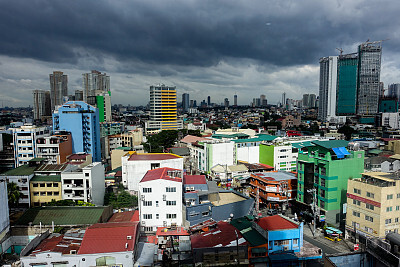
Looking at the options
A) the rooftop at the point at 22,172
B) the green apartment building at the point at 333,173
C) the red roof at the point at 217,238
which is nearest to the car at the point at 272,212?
the green apartment building at the point at 333,173

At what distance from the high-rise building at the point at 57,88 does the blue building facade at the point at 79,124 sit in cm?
9002

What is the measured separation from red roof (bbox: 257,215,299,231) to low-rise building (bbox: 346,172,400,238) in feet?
23.1

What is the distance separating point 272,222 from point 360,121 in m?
97.7

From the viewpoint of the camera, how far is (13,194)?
77.2 ft

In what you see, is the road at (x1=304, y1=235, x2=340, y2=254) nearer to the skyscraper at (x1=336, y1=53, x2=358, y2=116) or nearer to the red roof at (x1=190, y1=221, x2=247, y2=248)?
the red roof at (x1=190, y1=221, x2=247, y2=248)

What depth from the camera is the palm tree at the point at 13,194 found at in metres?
23.5

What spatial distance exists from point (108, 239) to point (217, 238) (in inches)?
249

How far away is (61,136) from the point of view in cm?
3831

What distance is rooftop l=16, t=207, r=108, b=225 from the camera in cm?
1984

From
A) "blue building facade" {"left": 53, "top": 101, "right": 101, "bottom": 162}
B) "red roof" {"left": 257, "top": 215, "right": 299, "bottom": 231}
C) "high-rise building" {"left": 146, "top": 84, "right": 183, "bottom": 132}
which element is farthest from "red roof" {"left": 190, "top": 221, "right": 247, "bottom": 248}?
"high-rise building" {"left": 146, "top": 84, "right": 183, "bottom": 132}

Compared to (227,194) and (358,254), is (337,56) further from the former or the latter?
(358,254)

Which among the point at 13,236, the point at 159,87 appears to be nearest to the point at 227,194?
the point at 13,236

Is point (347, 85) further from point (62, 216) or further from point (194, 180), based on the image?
point (62, 216)

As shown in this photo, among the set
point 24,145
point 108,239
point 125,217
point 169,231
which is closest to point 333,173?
point 169,231
